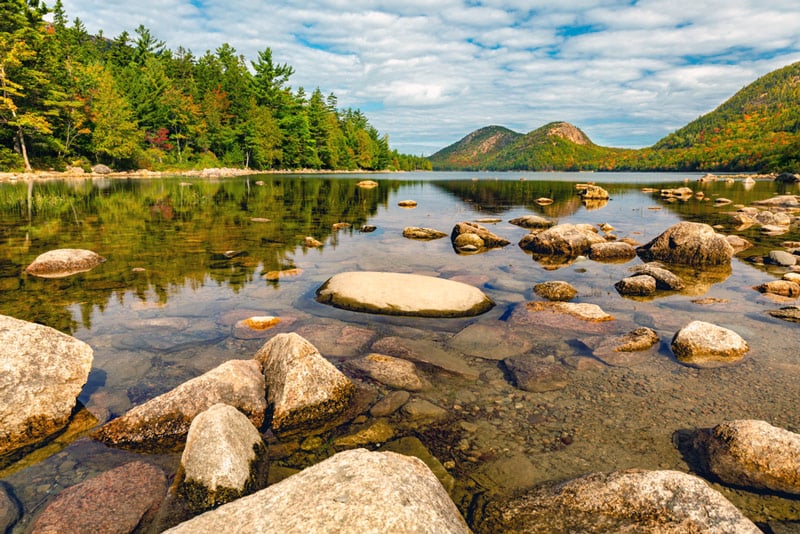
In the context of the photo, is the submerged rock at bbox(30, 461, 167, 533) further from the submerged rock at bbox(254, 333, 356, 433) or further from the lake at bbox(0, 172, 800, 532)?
the submerged rock at bbox(254, 333, 356, 433)

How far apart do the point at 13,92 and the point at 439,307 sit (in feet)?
203

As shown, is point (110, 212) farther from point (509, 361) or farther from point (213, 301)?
point (509, 361)

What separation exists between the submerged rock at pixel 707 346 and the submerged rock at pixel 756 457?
239 cm

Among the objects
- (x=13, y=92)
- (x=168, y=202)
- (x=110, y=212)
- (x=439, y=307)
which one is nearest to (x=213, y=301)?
(x=439, y=307)

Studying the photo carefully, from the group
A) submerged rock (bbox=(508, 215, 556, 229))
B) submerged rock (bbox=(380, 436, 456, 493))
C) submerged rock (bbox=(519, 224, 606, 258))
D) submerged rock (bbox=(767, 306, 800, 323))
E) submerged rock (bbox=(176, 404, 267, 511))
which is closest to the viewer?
submerged rock (bbox=(176, 404, 267, 511))

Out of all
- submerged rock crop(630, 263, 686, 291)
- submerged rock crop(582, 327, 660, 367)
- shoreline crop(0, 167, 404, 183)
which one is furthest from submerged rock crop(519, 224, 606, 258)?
shoreline crop(0, 167, 404, 183)

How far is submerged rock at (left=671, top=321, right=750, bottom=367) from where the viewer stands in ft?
21.9

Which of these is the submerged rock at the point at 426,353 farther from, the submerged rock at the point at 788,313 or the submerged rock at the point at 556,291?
the submerged rock at the point at 788,313

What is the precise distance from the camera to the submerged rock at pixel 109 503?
3.53m

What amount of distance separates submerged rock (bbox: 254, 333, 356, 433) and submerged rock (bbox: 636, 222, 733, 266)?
13175 mm

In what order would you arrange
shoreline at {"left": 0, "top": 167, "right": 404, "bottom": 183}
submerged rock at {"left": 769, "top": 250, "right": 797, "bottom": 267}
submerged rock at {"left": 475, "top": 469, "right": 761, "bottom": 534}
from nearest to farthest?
submerged rock at {"left": 475, "top": 469, "right": 761, "bottom": 534} < submerged rock at {"left": 769, "top": 250, "right": 797, "bottom": 267} < shoreline at {"left": 0, "top": 167, "right": 404, "bottom": 183}

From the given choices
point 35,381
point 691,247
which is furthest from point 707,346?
point 35,381

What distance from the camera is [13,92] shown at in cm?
4675

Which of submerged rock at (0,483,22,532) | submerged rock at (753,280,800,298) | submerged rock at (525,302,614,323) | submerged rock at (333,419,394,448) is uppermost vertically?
submerged rock at (753,280,800,298)
